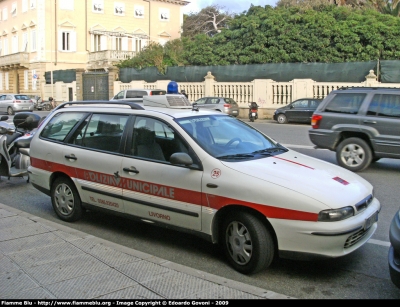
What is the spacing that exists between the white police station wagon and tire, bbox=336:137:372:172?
482cm

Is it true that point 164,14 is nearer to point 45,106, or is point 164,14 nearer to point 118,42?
point 118,42

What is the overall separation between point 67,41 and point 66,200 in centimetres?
4624

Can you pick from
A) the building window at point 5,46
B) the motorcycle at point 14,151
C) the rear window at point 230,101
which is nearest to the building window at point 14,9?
the building window at point 5,46

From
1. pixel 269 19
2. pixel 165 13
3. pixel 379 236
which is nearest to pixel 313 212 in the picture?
pixel 379 236

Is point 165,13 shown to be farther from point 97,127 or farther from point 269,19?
point 97,127

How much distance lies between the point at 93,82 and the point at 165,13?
20.4 m

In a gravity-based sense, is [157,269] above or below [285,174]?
below

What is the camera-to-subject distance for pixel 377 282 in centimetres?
→ 464

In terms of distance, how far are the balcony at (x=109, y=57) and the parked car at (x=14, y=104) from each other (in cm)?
1240

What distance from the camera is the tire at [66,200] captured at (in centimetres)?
659

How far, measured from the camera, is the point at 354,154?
10.5 metres

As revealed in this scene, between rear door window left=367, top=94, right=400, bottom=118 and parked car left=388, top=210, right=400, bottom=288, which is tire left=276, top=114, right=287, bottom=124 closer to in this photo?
rear door window left=367, top=94, right=400, bottom=118

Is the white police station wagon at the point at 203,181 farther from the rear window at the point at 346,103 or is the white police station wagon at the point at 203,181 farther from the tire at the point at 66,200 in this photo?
the rear window at the point at 346,103

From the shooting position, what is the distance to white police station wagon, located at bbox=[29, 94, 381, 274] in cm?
451
